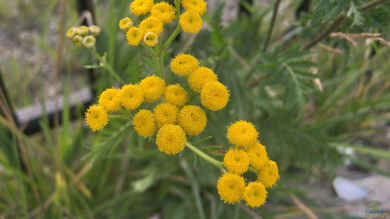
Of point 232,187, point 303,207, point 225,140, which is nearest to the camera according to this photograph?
point 232,187

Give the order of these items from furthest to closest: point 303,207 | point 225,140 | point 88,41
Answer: point 303,207 → point 225,140 → point 88,41

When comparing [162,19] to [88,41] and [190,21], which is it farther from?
[88,41]

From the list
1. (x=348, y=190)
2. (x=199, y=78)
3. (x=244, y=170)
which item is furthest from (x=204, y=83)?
(x=348, y=190)

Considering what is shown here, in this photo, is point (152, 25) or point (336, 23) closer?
point (152, 25)

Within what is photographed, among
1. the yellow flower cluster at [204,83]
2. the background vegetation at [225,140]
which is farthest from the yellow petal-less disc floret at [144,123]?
the background vegetation at [225,140]

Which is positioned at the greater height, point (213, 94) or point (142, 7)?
point (142, 7)
